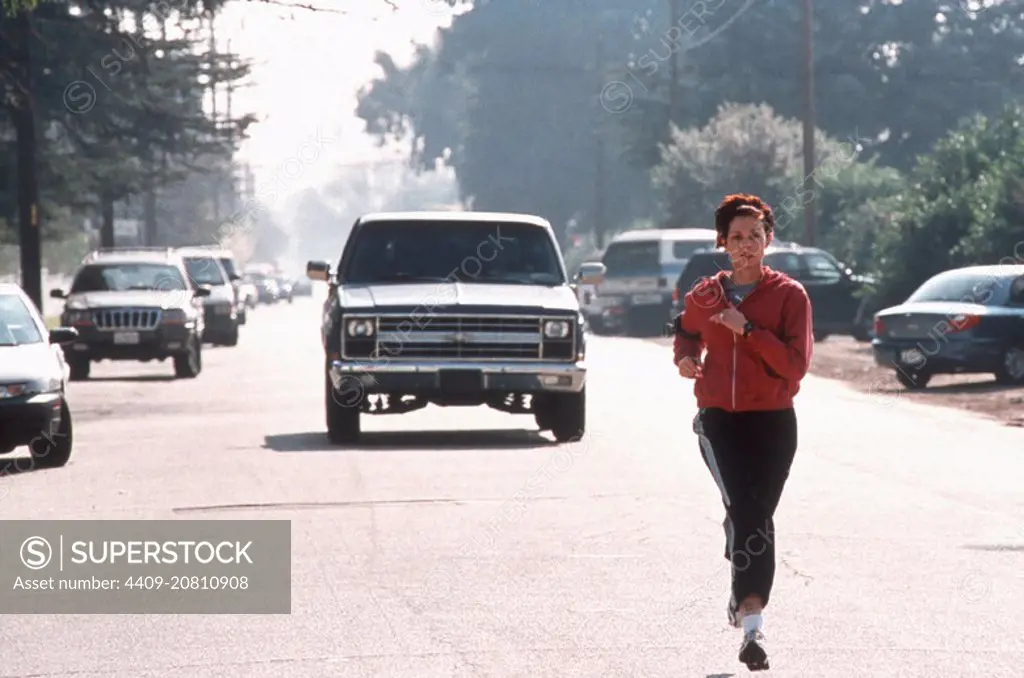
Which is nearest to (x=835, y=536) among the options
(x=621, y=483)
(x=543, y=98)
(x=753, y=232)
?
(x=621, y=483)

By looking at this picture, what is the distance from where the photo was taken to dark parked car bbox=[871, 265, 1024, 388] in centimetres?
2722

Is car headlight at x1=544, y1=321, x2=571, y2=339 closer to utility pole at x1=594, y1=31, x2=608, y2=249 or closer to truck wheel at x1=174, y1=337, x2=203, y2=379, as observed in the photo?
truck wheel at x1=174, y1=337, x2=203, y2=379

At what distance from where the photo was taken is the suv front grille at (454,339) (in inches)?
731

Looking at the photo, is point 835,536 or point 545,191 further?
point 545,191

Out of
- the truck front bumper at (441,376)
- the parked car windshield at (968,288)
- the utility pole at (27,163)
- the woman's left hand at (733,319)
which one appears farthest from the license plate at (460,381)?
the utility pole at (27,163)

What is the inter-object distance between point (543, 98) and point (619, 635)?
87769mm

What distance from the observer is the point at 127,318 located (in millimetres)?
31578

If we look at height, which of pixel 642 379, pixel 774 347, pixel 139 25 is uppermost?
pixel 139 25

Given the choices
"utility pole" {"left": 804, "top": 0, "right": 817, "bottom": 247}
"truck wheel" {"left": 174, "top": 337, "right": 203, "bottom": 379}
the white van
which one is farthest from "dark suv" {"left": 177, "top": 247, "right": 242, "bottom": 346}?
"utility pole" {"left": 804, "top": 0, "right": 817, "bottom": 247}

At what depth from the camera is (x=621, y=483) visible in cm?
1548

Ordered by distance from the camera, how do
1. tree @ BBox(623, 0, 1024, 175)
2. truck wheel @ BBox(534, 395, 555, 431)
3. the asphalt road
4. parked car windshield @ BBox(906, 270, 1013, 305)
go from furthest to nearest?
1. tree @ BBox(623, 0, 1024, 175)
2. parked car windshield @ BBox(906, 270, 1013, 305)
3. truck wheel @ BBox(534, 395, 555, 431)
4. the asphalt road

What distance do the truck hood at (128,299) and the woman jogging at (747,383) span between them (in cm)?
2399

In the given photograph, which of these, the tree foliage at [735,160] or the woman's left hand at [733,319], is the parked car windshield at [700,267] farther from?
the woman's left hand at [733,319]

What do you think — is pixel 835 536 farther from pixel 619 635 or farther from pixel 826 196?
pixel 826 196
